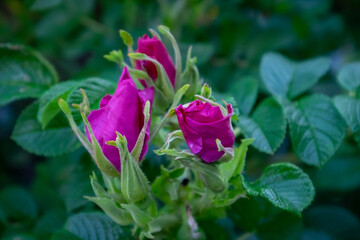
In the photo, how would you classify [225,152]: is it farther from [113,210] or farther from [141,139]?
[113,210]

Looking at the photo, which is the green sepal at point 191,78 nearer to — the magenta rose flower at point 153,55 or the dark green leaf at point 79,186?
the magenta rose flower at point 153,55

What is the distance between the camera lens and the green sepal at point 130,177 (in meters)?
0.75

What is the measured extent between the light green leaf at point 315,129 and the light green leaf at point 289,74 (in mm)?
117

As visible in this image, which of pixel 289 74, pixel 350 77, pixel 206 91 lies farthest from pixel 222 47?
pixel 206 91

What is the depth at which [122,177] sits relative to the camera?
80cm

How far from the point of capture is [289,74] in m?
1.25

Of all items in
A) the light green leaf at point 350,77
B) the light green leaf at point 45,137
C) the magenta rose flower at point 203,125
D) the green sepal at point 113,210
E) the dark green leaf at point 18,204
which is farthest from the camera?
the dark green leaf at point 18,204

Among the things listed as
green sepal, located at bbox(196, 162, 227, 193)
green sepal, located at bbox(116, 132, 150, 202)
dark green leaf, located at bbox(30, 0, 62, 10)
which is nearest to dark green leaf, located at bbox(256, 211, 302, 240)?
green sepal, located at bbox(196, 162, 227, 193)

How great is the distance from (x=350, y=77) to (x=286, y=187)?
48 centimetres

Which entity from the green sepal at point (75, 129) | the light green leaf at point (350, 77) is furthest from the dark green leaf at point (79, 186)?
the light green leaf at point (350, 77)

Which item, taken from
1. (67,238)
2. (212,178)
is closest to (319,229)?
(212,178)

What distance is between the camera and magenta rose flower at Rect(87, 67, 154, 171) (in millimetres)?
777

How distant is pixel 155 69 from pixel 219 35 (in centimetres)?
114

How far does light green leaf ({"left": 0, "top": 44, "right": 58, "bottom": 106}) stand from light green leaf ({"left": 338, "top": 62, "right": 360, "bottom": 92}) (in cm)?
85
